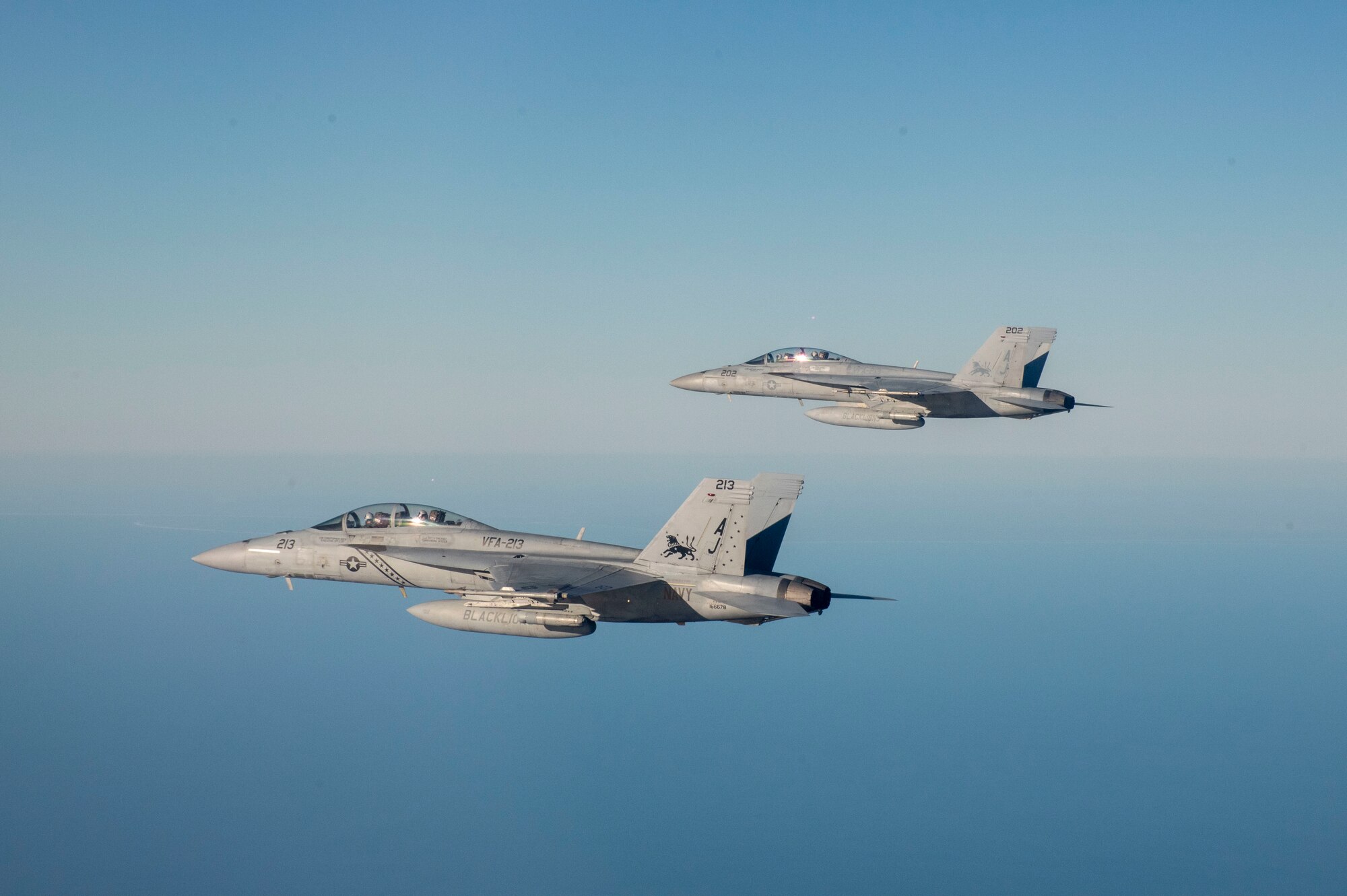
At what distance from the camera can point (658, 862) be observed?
101 m

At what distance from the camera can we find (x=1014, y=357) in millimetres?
35250

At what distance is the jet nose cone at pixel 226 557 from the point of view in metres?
28.3

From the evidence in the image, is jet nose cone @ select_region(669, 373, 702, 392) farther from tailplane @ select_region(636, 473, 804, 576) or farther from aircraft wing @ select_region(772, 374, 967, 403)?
tailplane @ select_region(636, 473, 804, 576)

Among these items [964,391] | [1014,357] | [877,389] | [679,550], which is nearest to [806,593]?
[679,550]

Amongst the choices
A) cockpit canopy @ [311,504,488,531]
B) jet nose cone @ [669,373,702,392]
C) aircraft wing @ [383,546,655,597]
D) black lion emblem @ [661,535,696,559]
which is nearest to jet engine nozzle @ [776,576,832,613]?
black lion emblem @ [661,535,696,559]

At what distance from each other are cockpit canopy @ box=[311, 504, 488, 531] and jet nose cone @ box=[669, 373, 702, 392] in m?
16.7

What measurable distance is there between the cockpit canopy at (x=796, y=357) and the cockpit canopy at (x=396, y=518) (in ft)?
59.6

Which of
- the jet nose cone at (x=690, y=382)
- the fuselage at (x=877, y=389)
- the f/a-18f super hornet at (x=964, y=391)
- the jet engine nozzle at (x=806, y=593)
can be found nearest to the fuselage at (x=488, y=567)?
the jet engine nozzle at (x=806, y=593)

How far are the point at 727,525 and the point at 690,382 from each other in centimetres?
2003

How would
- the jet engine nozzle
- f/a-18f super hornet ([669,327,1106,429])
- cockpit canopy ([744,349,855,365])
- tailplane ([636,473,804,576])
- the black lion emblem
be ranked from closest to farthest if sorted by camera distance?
the jet engine nozzle, tailplane ([636,473,804,576]), the black lion emblem, f/a-18f super hornet ([669,327,1106,429]), cockpit canopy ([744,349,855,365])

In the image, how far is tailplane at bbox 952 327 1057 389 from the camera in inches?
1387

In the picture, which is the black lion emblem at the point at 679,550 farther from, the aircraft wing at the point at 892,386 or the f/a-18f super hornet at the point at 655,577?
the aircraft wing at the point at 892,386

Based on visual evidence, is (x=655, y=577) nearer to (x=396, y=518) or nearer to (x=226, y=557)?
(x=396, y=518)

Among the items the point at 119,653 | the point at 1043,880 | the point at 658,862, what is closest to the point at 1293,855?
the point at 1043,880
